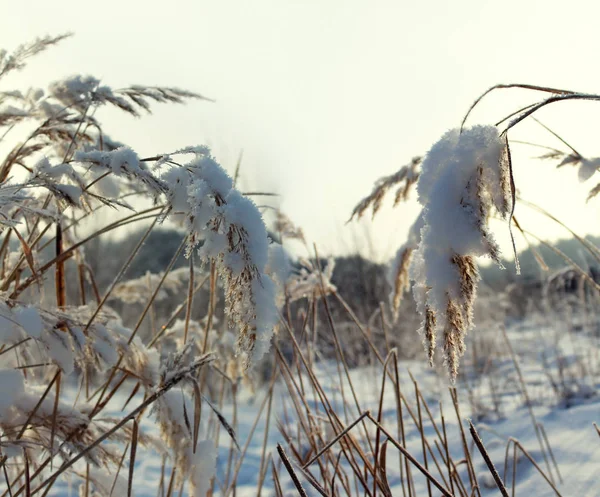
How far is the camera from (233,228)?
769 millimetres

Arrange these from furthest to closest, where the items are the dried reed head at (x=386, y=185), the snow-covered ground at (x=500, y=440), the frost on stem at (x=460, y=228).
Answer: the snow-covered ground at (x=500, y=440) < the dried reed head at (x=386, y=185) < the frost on stem at (x=460, y=228)

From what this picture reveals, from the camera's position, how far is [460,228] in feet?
2.15

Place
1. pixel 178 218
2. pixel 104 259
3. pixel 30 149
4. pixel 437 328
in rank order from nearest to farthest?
pixel 437 328 < pixel 178 218 < pixel 30 149 < pixel 104 259

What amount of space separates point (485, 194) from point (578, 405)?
319 cm

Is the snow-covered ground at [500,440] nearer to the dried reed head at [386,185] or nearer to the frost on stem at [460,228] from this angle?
the dried reed head at [386,185]

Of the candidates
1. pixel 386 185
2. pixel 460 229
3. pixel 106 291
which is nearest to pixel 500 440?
pixel 386 185

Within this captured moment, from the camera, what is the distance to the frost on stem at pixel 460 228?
653mm

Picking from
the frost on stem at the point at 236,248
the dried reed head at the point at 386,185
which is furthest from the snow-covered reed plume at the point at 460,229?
the dried reed head at the point at 386,185

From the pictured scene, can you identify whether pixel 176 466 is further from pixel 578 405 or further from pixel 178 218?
pixel 578 405

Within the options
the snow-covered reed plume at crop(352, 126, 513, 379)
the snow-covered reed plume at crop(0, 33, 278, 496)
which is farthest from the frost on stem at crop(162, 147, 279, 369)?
the snow-covered reed plume at crop(352, 126, 513, 379)

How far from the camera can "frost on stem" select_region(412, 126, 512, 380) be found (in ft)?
2.14

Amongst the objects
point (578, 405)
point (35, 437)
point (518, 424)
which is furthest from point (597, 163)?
point (578, 405)

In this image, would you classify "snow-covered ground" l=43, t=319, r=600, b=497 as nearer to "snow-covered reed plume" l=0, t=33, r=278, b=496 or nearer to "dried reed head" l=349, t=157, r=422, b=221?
"snow-covered reed plume" l=0, t=33, r=278, b=496

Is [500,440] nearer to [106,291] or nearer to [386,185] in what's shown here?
[386,185]
